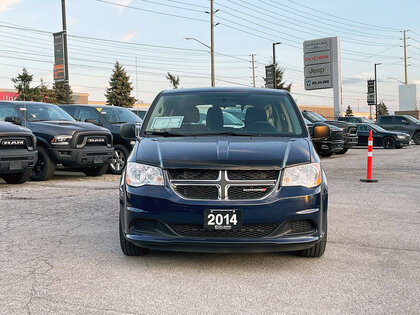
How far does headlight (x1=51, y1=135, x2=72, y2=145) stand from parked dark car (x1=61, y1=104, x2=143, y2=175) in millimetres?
1787

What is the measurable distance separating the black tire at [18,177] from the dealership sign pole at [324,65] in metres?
35.5

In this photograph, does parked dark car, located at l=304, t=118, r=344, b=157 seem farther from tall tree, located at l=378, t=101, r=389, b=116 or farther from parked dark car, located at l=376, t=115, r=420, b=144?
tall tree, located at l=378, t=101, r=389, b=116

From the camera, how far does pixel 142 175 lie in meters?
4.49

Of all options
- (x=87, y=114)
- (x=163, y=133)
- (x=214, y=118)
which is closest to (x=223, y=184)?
(x=163, y=133)

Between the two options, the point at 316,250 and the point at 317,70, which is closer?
the point at 316,250

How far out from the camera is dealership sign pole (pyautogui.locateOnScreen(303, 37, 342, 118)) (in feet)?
146

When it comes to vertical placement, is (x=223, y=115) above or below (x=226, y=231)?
above

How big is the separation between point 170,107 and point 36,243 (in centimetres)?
202

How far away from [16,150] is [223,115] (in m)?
6.10

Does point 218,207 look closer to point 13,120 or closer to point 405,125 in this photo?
point 13,120

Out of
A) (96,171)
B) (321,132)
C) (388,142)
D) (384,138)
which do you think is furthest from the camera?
(384,138)

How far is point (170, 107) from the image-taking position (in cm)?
573

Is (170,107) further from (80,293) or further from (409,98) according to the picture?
(409,98)

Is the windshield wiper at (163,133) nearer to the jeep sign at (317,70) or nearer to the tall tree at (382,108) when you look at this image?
the jeep sign at (317,70)
